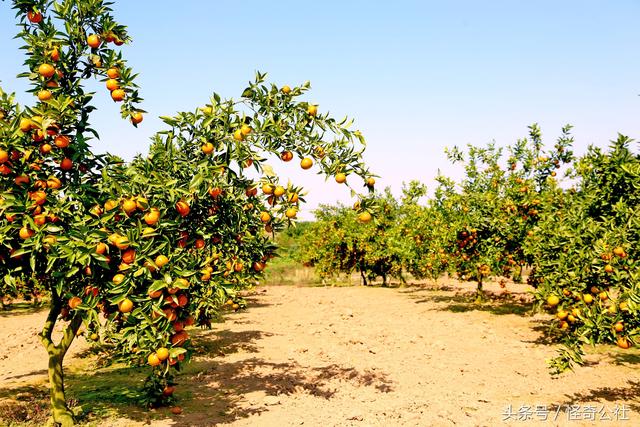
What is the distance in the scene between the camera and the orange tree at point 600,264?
6402mm

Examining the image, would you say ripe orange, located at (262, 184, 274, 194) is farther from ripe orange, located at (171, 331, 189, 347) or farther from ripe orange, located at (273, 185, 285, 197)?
ripe orange, located at (171, 331, 189, 347)

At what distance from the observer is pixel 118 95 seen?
18.3 ft

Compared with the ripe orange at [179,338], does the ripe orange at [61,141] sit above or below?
above

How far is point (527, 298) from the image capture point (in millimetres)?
18547

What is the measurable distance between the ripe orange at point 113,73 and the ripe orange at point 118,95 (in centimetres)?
18

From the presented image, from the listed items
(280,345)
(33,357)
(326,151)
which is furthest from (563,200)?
(33,357)

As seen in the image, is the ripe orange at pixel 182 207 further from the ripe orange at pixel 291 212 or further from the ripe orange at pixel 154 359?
the ripe orange at pixel 154 359

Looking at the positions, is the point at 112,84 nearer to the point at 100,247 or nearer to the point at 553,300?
the point at 100,247

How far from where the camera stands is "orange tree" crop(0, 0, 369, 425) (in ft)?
15.7

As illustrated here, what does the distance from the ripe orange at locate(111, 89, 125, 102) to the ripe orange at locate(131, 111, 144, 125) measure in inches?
8.9

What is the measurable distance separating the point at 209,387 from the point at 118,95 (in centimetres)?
536

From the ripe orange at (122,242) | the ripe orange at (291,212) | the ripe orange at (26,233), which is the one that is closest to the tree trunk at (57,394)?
the ripe orange at (26,233)

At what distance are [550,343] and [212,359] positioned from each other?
7859 mm

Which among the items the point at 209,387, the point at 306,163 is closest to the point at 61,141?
the point at 306,163
